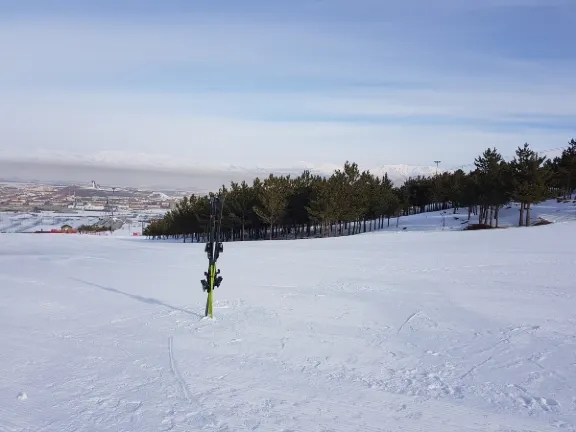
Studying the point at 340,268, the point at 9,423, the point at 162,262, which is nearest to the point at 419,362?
the point at 9,423

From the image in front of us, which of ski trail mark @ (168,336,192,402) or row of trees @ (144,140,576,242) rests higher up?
row of trees @ (144,140,576,242)

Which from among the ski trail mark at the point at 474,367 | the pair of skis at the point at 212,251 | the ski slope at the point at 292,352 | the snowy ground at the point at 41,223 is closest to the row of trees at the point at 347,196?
the ski slope at the point at 292,352

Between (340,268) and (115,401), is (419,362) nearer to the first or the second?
(115,401)

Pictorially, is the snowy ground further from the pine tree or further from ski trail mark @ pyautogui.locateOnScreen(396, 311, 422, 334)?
ski trail mark @ pyautogui.locateOnScreen(396, 311, 422, 334)

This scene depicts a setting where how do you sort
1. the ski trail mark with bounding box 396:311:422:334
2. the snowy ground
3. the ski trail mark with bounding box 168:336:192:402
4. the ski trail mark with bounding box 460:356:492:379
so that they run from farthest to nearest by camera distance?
the snowy ground
the ski trail mark with bounding box 396:311:422:334
the ski trail mark with bounding box 460:356:492:379
the ski trail mark with bounding box 168:336:192:402

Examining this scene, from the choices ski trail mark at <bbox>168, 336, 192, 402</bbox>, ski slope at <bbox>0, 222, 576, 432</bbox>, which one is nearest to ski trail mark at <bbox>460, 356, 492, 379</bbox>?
ski slope at <bbox>0, 222, 576, 432</bbox>

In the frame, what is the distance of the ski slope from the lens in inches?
236

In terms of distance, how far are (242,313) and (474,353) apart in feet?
19.7

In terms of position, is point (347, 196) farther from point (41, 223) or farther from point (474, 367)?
point (41, 223)

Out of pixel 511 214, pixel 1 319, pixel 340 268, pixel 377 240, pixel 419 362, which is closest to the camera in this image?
pixel 419 362

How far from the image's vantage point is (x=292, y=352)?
28.6ft

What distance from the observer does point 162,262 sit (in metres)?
23.0

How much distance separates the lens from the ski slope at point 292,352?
6.00m

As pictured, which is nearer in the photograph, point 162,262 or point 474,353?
point 474,353
